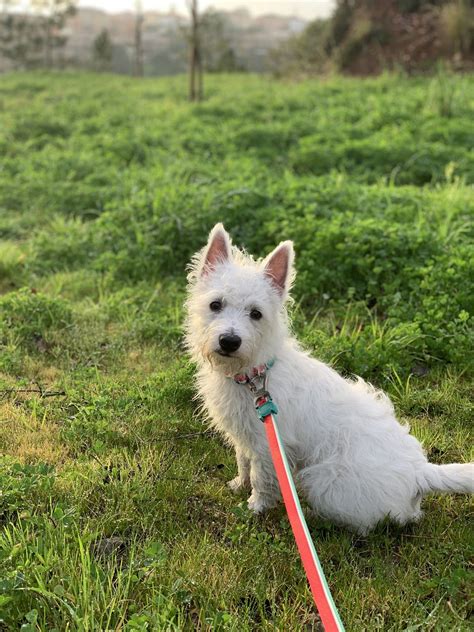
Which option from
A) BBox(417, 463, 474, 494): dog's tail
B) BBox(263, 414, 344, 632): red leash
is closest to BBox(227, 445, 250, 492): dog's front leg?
BBox(263, 414, 344, 632): red leash

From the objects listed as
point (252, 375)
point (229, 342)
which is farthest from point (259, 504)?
point (229, 342)

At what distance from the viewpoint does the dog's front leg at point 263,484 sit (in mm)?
3236

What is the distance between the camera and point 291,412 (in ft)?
10.5

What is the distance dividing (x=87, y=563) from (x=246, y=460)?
47.5 inches

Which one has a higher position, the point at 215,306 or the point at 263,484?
the point at 215,306

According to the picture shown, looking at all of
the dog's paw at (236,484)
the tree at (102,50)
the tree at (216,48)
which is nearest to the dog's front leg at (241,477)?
the dog's paw at (236,484)

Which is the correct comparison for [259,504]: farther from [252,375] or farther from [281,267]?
[281,267]

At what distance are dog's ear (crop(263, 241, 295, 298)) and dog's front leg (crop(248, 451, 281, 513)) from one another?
0.94 m

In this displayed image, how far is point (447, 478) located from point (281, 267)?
1.40 meters

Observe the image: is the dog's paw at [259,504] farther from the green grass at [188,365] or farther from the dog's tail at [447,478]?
the dog's tail at [447,478]

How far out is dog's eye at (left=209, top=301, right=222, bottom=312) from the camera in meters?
3.13

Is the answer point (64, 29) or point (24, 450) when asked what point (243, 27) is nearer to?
point (64, 29)

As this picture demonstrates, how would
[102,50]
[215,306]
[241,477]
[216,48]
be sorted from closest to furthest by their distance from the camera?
[215,306], [241,477], [216,48], [102,50]

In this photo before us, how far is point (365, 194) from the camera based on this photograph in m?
6.88
